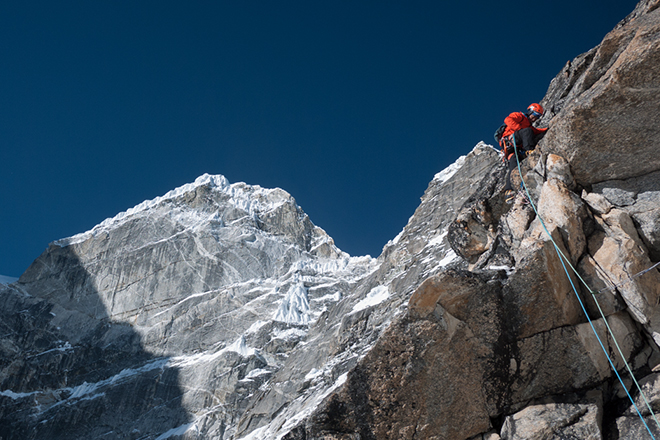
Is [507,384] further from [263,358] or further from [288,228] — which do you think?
[288,228]

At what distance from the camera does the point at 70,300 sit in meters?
88.7

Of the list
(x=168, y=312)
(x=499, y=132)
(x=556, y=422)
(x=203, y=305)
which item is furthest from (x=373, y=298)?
(x=168, y=312)

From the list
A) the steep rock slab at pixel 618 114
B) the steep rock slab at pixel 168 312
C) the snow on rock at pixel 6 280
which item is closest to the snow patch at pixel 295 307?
the steep rock slab at pixel 168 312

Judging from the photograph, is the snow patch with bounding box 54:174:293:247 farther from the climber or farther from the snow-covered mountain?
the climber

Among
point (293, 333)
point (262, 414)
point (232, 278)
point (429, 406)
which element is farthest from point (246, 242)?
point (429, 406)

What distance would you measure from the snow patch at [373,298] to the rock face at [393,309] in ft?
1.02

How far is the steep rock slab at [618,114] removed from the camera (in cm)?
710

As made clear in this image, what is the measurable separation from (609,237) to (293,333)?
6426 cm

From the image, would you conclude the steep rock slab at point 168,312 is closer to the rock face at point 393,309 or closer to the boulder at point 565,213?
the rock face at point 393,309

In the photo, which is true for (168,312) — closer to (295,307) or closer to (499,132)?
(295,307)

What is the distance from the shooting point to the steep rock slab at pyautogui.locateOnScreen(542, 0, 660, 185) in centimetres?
710

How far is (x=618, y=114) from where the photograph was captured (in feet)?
24.7

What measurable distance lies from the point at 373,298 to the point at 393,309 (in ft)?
31.0

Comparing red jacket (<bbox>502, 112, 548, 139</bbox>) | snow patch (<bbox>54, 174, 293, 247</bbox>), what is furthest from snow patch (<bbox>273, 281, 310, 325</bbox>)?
red jacket (<bbox>502, 112, 548, 139</bbox>)
